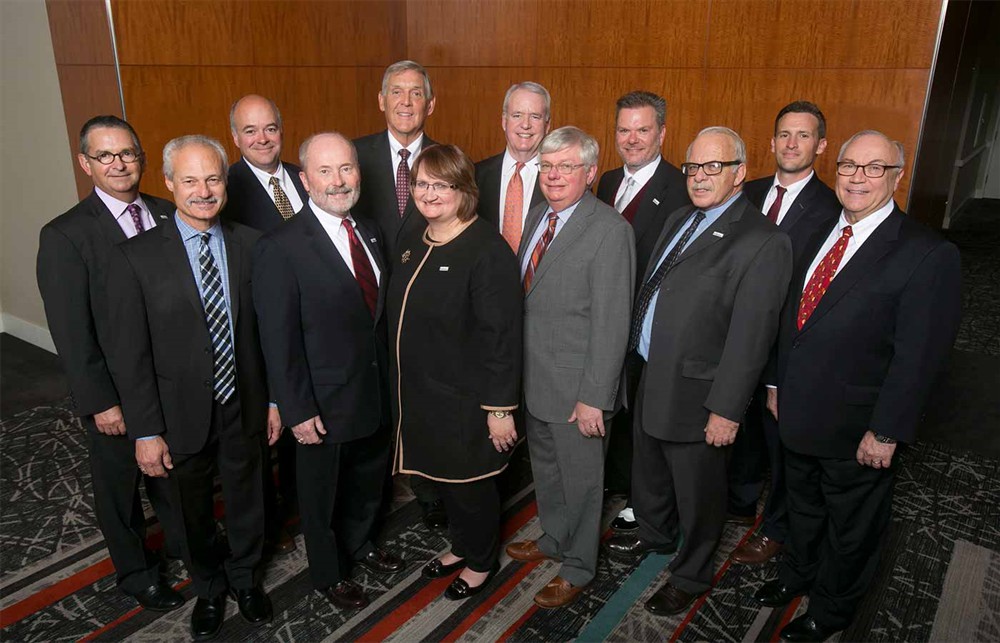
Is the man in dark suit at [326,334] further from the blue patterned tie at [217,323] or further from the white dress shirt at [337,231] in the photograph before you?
the blue patterned tie at [217,323]

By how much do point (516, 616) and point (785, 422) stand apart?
133cm

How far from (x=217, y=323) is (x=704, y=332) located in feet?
5.88

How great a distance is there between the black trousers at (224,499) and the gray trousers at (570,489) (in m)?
1.15

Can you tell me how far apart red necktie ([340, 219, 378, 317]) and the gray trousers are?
2.62ft

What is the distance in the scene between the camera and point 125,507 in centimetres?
290

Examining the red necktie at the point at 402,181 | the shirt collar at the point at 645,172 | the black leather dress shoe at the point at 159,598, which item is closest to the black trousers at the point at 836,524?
the shirt collar at the point at 645,172

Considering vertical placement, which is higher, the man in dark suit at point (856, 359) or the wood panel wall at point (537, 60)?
the wood panel wall at point (537, 60)

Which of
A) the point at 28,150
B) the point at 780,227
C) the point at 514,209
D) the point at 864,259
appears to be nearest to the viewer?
the point at 864,259

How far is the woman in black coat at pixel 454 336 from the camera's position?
8.34 feet

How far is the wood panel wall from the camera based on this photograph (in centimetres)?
434

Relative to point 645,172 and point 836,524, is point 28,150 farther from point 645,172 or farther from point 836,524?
point 836,524

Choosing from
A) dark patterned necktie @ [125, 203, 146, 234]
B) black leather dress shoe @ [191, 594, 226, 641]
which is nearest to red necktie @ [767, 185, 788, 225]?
dark patterned necktie @ [125, 203, 146, 234]

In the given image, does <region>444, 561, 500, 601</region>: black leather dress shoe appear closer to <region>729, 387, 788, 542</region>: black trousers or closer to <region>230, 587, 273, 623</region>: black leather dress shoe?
<region>230, 587, 273, 623</region>: black leather dress shoe

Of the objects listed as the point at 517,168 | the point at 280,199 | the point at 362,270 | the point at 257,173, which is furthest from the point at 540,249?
the point at 257,173
